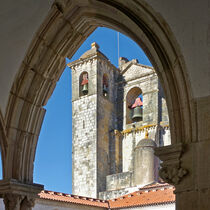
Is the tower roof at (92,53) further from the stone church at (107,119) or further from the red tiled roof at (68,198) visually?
the red tiled roof at (68,198)

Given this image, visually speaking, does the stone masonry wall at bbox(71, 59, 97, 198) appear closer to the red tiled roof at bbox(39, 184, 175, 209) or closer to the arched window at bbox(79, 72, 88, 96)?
the arched window at bbox(79, 72, 88, 96)

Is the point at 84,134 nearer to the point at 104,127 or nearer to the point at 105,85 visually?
the point at 104,127

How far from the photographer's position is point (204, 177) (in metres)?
3.58

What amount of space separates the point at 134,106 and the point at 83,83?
3492mm

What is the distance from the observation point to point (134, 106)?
102 feet

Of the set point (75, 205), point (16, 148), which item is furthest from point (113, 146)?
point (16, 148)

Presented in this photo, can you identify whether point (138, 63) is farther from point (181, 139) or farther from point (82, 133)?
point (181, 139)

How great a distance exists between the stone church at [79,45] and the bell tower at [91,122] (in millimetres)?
22639

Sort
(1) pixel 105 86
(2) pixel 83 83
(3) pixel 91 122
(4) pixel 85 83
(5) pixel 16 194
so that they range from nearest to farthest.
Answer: (5) pixel 16 194
(3) pixel 91 122
(4) pixel 85 83
(2) pixel 83 83
(1) pixel 105 86

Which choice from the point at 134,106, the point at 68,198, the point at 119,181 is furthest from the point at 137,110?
the point at 68,198

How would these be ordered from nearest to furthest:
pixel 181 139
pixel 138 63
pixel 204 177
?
pixel 204 177, pixel 181 139, pixel 138 63

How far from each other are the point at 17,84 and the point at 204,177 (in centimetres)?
253

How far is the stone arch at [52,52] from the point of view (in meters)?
4.23

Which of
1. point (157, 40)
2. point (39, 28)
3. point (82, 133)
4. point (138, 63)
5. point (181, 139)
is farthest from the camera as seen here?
point (138, 63)
